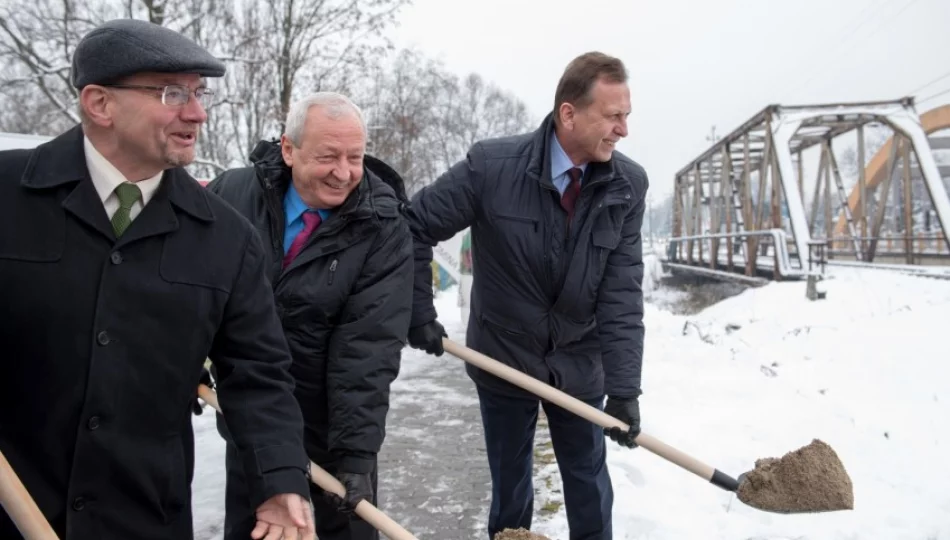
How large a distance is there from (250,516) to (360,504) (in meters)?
0.49

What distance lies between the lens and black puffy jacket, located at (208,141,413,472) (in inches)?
93.2

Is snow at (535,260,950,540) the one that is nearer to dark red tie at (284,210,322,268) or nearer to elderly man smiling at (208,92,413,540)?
elderly man smiling at (208,92,413,540)

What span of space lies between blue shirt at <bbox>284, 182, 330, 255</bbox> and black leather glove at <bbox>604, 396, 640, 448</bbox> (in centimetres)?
142

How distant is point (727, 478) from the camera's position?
9.90 ft

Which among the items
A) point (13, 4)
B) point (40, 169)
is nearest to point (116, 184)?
point (40, 169)

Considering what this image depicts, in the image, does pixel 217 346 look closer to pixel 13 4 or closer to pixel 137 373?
pixel 137 373

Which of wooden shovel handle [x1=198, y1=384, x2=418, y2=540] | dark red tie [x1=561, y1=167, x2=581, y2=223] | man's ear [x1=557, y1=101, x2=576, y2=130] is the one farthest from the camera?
dark red tie [x1=561, y1=167, x2=581, y2=223]

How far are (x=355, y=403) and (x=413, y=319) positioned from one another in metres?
0.92

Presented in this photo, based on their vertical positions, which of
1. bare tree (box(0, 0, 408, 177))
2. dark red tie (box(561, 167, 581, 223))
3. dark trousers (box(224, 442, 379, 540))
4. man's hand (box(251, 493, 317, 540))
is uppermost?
bare tree (box(0, 0, 408, 177))

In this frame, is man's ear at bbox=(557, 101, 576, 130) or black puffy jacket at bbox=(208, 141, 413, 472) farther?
man's ear at bbox=(557, 101, 576, 130)

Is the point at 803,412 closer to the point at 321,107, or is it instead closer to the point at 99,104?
the point at 321,107

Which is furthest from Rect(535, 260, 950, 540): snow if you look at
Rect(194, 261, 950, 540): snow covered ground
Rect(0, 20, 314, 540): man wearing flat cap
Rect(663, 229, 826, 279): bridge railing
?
Rect(0, 20, 314, 540): man wearing flat cap

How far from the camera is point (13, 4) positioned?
39.0ft

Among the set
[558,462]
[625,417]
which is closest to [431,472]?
[558,462]
